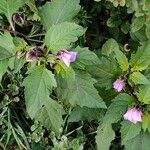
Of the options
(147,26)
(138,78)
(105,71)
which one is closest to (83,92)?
(105,71)

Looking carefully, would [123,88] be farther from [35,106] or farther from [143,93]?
[35,106]

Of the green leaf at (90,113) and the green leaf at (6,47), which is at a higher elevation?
the green leaf at (6,47)

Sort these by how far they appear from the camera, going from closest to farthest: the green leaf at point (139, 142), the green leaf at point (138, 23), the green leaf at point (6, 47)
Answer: the green leaf at point (6, 47) < the green leaf at point (139, 142) < the green leaf at point (138, 23)

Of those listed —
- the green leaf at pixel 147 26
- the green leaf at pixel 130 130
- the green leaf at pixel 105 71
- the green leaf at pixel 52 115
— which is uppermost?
the green leaf at pixel 105 71

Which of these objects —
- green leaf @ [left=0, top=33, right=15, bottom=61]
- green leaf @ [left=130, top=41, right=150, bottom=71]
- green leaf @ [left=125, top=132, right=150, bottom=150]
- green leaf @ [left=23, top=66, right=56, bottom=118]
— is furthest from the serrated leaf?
green leaf @ [left=125, top=132, right=150, bottom=150]

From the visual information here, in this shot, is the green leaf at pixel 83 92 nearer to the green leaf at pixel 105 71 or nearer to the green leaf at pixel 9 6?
the green leaf at pixel 105 71

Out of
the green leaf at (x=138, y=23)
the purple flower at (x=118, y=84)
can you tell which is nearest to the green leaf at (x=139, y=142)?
the purple flower at (x=118, y=84)

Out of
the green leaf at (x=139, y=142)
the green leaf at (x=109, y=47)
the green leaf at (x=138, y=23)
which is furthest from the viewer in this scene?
the green leaf at (x=109, y=47)
